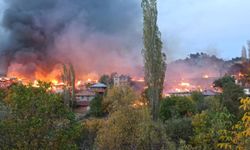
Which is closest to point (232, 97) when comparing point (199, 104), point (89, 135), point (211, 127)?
point (199, 104)

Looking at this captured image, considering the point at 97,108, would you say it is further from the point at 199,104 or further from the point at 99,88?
the point at 99,88

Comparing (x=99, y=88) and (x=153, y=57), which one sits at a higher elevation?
(x=153, y=57)

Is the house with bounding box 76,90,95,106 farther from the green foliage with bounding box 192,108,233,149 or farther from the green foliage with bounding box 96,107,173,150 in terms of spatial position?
the green foliage with bounding box 96,107,173,150

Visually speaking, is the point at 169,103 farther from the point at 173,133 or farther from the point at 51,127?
the point at 51,127

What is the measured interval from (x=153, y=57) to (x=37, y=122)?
14919 millimetres

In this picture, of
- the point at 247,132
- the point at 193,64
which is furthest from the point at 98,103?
the point at 193,64

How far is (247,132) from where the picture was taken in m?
3.62

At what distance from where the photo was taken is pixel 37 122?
6391mm

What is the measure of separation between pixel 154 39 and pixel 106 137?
967 centimetres

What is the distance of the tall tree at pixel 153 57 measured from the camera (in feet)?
66.7

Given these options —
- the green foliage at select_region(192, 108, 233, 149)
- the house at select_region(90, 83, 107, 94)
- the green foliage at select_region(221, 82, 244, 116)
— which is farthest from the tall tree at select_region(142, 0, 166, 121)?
the house at select_region(90, 83, 107, 94)

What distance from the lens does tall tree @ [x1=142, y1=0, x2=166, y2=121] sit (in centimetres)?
2034

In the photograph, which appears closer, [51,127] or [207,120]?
[51,127]

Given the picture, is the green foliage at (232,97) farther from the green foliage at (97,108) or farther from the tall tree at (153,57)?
the green foliage at (97,108)
